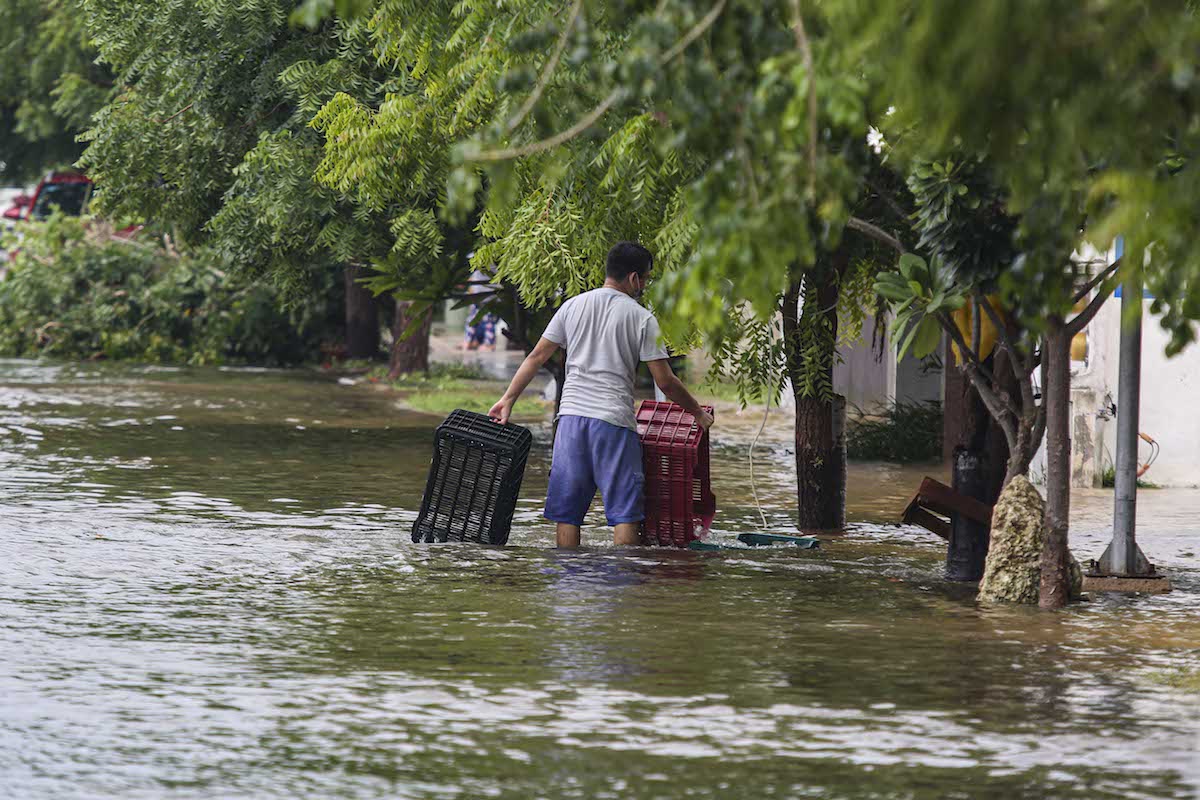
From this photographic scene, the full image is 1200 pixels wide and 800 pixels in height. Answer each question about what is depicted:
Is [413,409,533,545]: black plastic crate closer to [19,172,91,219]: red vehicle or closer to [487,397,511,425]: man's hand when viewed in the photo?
[487,397,511,425]: man's hand

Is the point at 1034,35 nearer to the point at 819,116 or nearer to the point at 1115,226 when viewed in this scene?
the point at 1115,226

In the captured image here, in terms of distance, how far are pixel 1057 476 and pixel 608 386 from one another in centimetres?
251

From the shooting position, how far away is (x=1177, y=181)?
5305 millimetres

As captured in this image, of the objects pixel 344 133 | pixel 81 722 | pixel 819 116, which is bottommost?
pixel 81 722

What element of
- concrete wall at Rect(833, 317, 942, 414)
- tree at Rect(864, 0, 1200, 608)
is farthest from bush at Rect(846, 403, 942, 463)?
tree at Rect(864, 0, 1200, 608)

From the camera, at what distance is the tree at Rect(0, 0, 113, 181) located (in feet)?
97.7

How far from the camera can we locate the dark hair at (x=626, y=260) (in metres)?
10.6

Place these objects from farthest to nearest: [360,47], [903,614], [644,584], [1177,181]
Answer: [360,47], [644,584], [903,614], [1177,181]

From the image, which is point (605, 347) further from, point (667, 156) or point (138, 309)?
point (138, 309)

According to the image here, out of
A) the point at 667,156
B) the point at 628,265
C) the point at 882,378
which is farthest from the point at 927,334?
the point at 882,378

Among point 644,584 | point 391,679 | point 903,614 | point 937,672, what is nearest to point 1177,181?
point 937,672

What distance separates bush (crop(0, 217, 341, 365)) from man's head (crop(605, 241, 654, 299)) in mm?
19246

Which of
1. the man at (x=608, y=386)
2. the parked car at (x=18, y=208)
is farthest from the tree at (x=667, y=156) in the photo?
the parked car at (x=18, y=208)

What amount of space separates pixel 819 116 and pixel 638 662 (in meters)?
2.93
